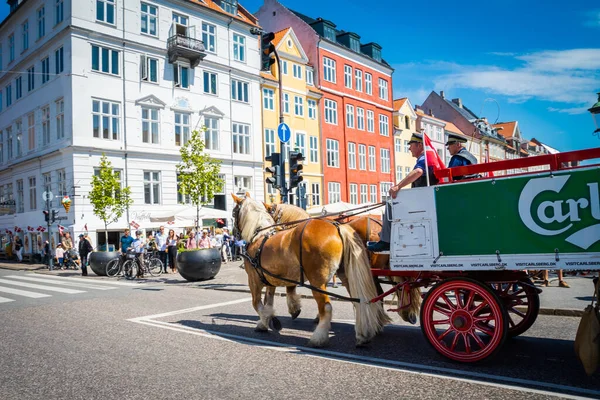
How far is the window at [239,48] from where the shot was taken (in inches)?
1340

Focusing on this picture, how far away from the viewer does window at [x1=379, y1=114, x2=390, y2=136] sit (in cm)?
4792

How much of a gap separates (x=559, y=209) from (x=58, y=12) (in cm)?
3023

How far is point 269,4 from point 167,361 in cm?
4459

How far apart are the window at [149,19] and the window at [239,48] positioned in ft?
20.5

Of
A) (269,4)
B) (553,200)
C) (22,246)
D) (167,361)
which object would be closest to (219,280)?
(167,361)

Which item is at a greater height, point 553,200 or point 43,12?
point 43,12

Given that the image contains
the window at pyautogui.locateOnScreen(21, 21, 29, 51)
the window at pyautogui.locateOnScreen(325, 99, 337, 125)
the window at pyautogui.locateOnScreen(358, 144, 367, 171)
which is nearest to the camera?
the window at pyautogui.locateOnScreen(21, 21, 29, 51)

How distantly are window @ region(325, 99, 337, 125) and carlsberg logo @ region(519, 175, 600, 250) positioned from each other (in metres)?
36.8

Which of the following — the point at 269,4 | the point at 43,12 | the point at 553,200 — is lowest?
the point at 553,200

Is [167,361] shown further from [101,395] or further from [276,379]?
[276,379]

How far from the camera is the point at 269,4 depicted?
45.1m

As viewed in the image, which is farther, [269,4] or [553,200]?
[269,4]

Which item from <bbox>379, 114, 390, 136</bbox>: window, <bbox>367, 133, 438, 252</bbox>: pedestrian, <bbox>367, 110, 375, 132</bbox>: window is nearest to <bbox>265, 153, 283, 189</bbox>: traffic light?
<bbox>367, 133, 438, 252</bbox>: pedestrian

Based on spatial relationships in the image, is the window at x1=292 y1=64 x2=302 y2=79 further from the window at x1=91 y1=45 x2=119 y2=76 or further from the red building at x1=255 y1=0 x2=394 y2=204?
the window at x1=91 y1=45 x2=119 y2=76
